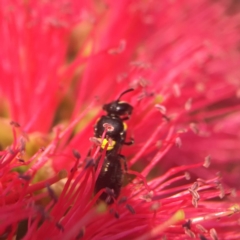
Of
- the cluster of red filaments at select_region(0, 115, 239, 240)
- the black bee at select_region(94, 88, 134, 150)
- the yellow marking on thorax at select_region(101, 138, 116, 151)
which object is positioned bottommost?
the cluster of red filaments at select_region(0, 115, 239, 240)

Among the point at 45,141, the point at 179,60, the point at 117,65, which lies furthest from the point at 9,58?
the point at 179,60

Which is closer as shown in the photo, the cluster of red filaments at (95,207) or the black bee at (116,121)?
the cluster of red filaments at (95,207)

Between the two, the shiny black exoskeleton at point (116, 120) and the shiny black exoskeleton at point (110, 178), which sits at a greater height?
the shiny black exoskeleton at point (116, 120)

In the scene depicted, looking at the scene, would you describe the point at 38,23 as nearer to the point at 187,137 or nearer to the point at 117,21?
the point at 117,21

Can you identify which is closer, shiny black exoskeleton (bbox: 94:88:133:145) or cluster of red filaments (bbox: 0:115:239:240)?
cluster of red filaments (bbox: 0:115:239:240)

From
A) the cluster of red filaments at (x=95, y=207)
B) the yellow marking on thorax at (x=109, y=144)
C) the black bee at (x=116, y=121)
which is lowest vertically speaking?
the cluster of red filaments at (x=95, y=207)

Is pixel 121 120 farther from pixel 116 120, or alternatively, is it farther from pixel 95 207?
pixel 95 207

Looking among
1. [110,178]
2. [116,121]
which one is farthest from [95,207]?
[116,121]

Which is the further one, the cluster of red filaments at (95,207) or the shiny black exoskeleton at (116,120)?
the shiny black exoskeleton at (116,120)
